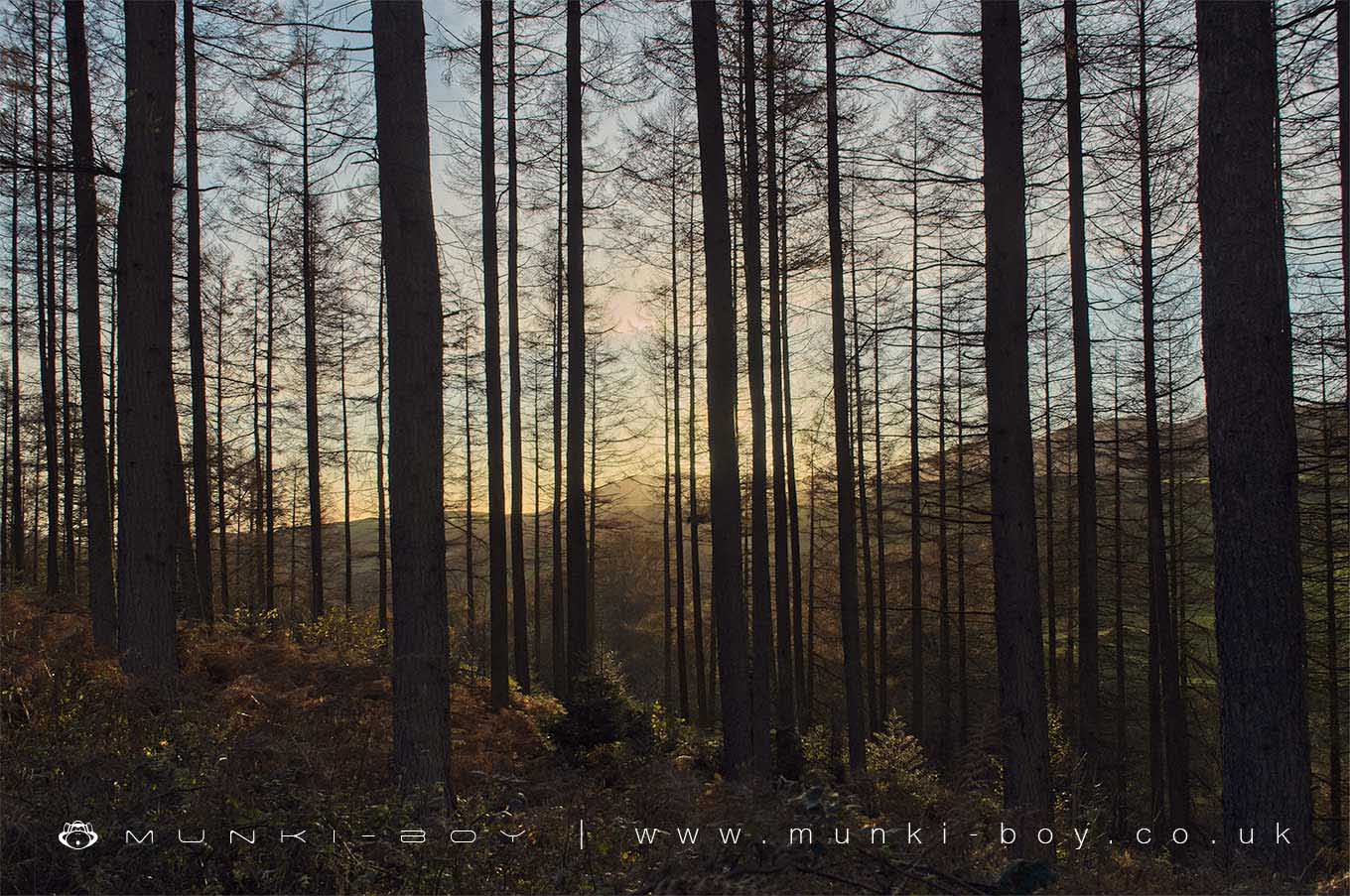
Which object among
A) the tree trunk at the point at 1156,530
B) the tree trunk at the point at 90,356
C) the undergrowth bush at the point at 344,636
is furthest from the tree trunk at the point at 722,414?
the tree trunk at the point at 1156,530

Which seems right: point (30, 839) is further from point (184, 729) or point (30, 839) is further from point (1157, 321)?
point (1157, 321)

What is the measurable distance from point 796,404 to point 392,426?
14195 millimetres

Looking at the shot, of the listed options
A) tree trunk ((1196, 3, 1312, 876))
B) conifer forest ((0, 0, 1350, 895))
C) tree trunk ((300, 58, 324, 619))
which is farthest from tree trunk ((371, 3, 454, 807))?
tree trunk ((300, 58, 324, 619))

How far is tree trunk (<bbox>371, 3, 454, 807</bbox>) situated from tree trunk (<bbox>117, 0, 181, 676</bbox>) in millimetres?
3552

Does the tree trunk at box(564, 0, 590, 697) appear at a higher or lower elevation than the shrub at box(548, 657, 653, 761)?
higher

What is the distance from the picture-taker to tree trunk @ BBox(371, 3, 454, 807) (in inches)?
245

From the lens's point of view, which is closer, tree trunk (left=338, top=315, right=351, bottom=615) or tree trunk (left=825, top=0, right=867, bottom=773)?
tree trunk (left=825, top=0, right=867, bottom=773)

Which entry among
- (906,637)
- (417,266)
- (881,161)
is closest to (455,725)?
(417,266)

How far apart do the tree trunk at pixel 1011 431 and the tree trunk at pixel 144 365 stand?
7938 mm

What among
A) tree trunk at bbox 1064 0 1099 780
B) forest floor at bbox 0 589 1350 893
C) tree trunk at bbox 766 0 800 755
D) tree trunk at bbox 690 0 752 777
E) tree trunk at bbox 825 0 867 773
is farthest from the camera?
tree trunk at bbox 766 0 800 755

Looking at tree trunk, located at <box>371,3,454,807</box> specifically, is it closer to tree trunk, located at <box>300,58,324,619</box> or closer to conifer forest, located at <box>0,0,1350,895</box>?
conifer forest, located at <box>0,0,1350,895</box>

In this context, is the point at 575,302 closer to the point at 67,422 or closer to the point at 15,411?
the point at 67,422

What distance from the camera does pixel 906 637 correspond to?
108 feet

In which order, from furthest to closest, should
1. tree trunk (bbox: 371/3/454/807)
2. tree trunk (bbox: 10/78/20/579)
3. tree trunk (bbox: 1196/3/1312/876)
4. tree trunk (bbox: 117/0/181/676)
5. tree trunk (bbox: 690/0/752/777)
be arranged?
tree trunk (bbox: 10/78/20/579) < tree trunk (bbox: 690/0/752/777) < tree trunk (bbox: 117/0/181/676) < tree trunk (bbox: 371/3/454/807) < tree trunk (bbox: 1196/3/1312/876)
